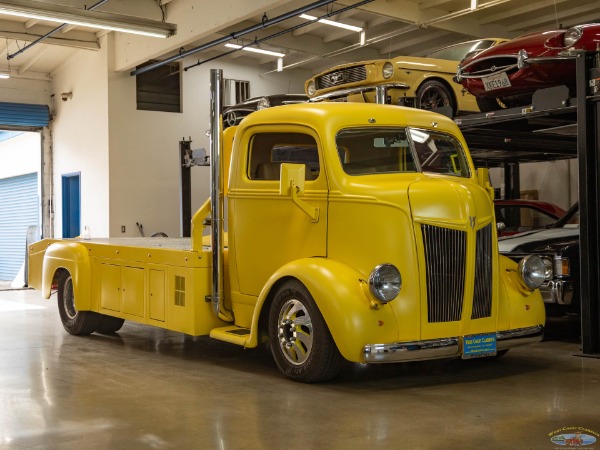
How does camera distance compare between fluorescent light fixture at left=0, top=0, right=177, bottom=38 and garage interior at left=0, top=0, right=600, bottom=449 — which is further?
fluorescent light fixture at left=0, top=0, right=177, bottom=38

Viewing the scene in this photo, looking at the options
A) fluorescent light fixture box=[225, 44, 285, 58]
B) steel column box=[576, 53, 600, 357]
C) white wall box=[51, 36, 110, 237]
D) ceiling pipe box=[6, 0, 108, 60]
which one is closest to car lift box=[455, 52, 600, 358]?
steel column box=[576, 53, 600, 357]

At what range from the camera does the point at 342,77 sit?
11.5 metres

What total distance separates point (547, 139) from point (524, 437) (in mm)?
6755

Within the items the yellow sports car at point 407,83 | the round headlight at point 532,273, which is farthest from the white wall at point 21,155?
the round headlight at point 532,273

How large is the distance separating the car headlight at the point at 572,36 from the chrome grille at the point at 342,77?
12.1 ft

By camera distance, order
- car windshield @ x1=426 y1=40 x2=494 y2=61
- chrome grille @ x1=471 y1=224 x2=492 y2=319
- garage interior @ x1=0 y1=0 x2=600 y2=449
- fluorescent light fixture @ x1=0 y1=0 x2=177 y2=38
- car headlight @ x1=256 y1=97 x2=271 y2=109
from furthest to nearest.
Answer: car headlight @ x1=256 y1=97 x2=271 y2=109, fluorescent light fixture @ x1=0 y1=0 x2=177 y2=38, car windshield @ x1=426 y1=40 x2=494 y2=61, chrome grille @ x1=471 y1=224 x2=492 y2=319, garage interior @ x1=0 y1=0 x2=600 y2=449

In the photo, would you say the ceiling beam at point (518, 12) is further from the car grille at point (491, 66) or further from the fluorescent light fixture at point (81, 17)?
the car grille at point (491, 66)

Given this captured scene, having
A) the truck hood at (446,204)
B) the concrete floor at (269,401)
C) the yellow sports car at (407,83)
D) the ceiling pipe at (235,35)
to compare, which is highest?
the ceiling pipe at (235,35)

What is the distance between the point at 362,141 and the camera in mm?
6680

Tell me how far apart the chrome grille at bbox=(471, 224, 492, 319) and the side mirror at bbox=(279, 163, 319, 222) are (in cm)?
129

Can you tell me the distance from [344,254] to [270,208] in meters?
0.87

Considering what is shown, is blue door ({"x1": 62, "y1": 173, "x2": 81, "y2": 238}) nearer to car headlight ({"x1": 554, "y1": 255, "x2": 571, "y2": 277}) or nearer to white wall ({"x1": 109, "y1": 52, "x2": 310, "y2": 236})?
white wall ({"x1": 109, "y1": 52, "x2": 310, "y2": 236})

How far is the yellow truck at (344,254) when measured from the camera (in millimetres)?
5922

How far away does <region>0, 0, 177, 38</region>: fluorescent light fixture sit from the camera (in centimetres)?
1255
